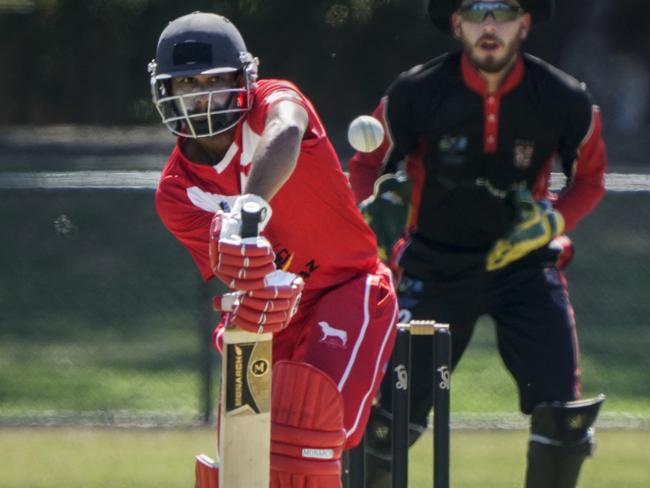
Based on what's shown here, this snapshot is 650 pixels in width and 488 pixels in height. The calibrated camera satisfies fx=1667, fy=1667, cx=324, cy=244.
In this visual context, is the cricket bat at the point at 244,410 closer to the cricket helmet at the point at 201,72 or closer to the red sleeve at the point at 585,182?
the cricket helmet at the point at 201,72

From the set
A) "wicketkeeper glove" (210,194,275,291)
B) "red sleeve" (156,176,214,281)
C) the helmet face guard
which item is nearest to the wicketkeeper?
"red sleeve" (156,176,214,281)

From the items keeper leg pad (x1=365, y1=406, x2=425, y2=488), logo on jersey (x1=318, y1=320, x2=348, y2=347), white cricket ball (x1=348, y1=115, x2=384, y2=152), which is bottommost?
keeper leg pad (x1=365, y1=406, x2=425, y2=488)

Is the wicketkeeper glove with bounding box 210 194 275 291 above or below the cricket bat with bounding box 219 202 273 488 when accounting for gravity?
above

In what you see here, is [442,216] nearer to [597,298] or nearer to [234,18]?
[597,298]

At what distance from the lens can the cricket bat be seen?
4.25 meters

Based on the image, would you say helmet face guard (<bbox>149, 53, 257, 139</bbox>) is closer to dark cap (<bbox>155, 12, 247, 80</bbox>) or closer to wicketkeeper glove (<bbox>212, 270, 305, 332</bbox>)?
dark cap (<bbox>155, 12, 247, 80</bbox>)

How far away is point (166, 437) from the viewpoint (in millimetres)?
7988

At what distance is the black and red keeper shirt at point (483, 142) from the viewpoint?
19.0ft

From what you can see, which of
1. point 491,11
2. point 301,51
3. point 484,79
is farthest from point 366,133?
point 301,51

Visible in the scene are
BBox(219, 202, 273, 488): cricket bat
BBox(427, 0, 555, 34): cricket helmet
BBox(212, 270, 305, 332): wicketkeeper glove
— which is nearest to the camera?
BBox(212, 270, 305, 332): wicketkeeper glove

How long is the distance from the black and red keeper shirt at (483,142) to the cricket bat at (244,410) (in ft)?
5.76

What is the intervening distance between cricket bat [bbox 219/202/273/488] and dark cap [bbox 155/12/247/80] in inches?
29.8

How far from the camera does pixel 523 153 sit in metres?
5.83

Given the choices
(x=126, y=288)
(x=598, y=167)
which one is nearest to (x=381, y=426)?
(x=598, y=167)
